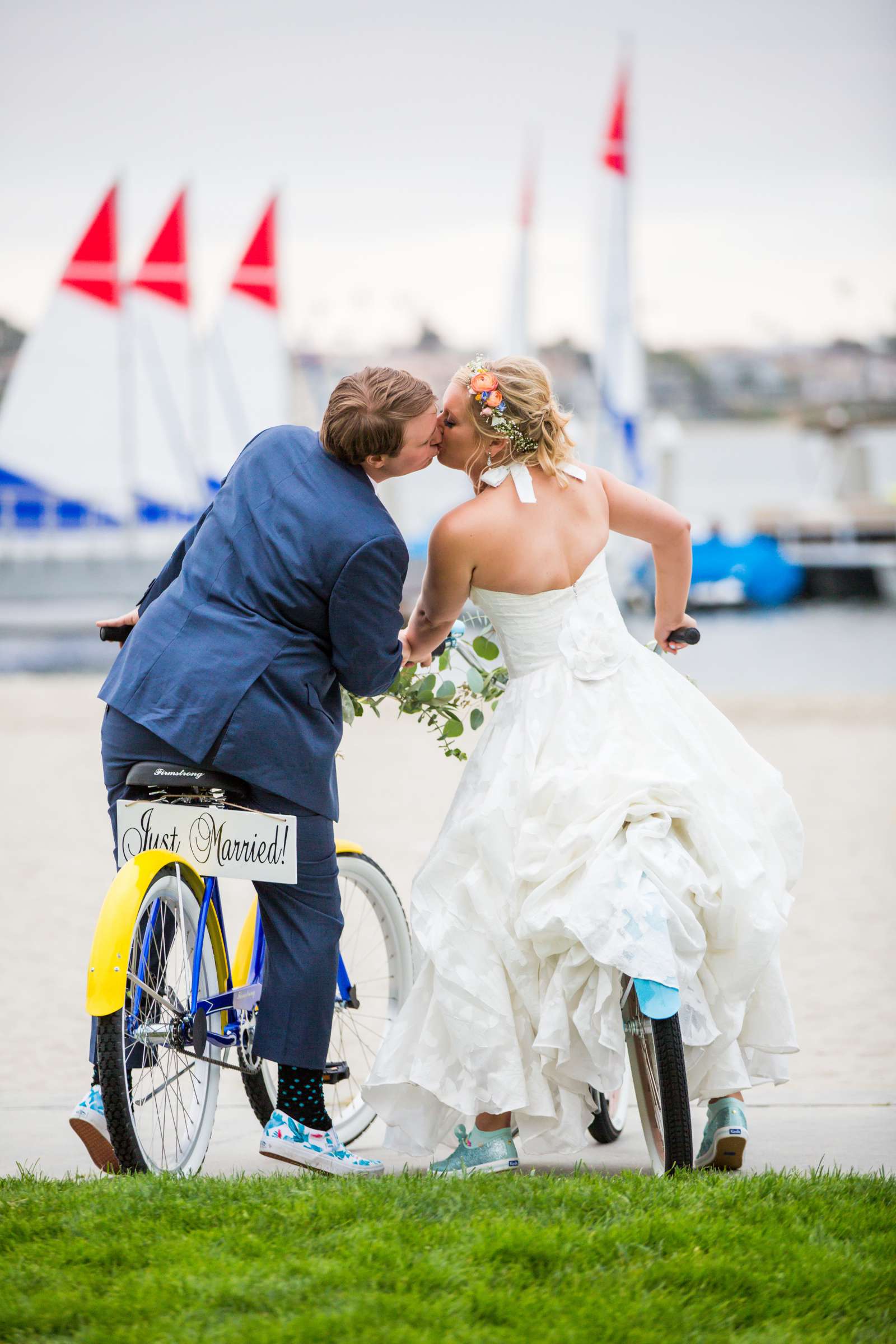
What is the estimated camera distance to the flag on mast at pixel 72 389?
34781mm

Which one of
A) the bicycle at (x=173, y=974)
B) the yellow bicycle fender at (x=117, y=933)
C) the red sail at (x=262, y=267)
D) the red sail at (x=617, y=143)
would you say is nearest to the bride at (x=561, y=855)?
the bicycle at (x=173, y=974)

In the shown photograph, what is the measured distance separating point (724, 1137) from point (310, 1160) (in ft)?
3.20

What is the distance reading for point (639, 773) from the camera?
10.6 feet

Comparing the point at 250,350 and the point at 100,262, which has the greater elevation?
the point at 100,262

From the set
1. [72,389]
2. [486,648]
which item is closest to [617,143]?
[72,389]

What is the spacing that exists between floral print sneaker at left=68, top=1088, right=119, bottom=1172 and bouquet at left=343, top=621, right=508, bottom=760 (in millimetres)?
1225

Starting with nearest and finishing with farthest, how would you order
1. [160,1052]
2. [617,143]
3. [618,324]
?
[160,1052]
[617,143]
[618,324]

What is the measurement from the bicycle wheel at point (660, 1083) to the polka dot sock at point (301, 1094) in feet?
2.34

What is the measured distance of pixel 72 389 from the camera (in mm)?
35031

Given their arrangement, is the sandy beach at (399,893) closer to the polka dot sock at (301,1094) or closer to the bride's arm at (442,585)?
the polka dot sock at (301,1094)

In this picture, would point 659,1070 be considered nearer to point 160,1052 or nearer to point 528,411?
point 160,1052

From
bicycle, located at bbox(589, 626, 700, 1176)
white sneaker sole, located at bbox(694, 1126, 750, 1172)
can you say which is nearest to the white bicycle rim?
Result: bicycle, located at bbox(589, 626, 700, 1176)

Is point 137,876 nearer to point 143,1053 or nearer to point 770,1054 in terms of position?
point 143,1053

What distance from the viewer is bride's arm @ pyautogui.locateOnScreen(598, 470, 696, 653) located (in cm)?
360
